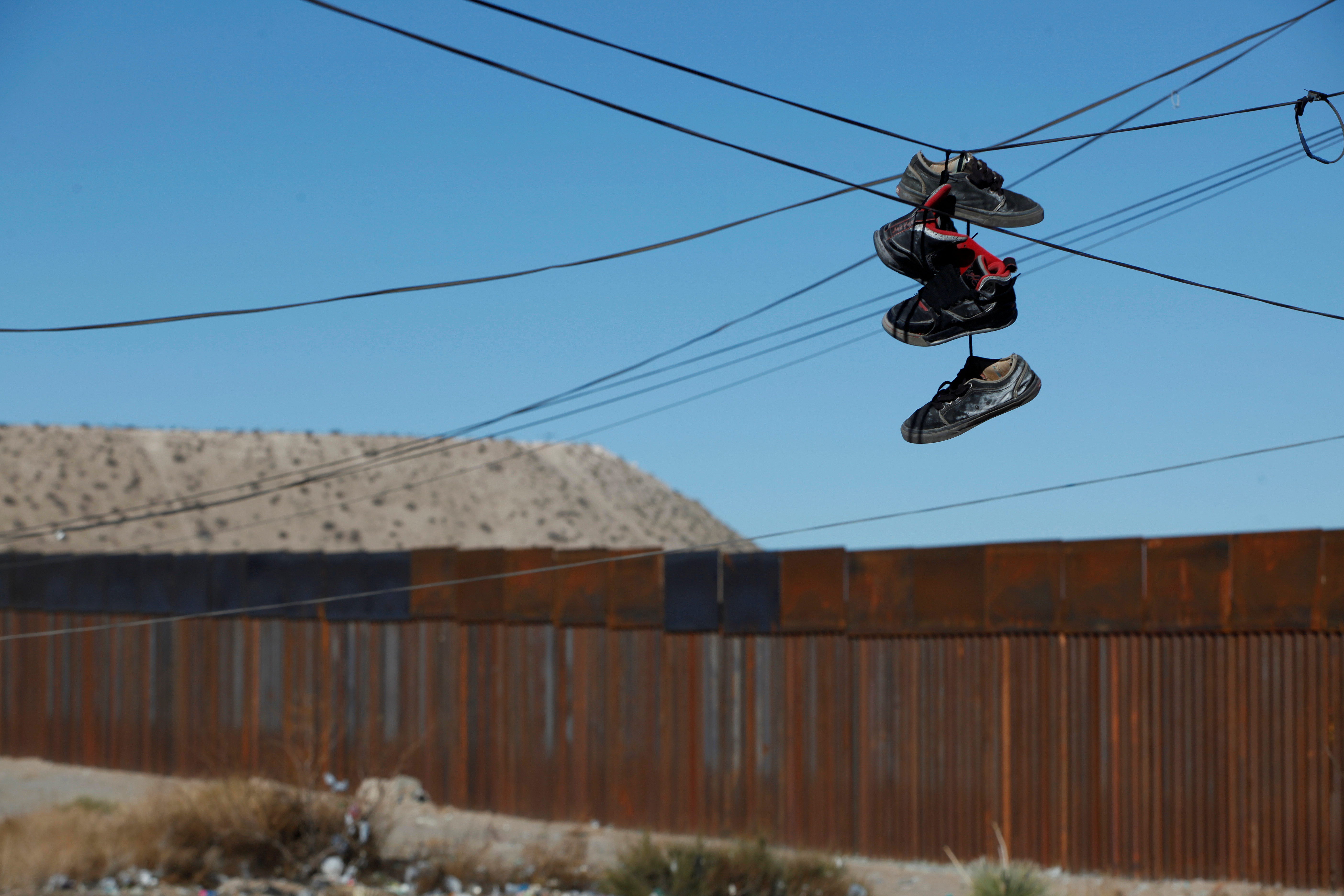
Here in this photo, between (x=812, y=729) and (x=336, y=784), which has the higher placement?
(x=812, y=729)

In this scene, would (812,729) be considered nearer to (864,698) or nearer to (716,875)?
(864,698)

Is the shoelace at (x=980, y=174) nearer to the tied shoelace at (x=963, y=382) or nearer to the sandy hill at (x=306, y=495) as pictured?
the tied shoelace at (x=963, y=382)

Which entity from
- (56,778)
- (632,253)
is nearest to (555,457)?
(56,778)

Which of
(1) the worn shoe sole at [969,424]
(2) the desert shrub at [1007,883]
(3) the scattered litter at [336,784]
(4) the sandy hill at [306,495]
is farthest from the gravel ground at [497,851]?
(4) the sandy hill at [306,495]

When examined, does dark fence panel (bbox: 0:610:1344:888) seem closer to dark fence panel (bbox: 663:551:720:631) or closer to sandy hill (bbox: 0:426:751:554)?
dark fence panel (bbox: 663:551:720:631)

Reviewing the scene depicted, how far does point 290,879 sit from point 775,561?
685 centimetres

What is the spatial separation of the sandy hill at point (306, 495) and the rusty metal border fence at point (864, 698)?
121ft

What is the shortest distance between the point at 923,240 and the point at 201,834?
11.0 metres

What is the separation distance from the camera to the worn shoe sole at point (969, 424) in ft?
22.3

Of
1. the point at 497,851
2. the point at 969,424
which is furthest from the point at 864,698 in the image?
the point at 969,424

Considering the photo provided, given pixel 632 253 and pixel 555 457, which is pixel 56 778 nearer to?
pixel 632 253

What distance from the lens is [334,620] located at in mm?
19750

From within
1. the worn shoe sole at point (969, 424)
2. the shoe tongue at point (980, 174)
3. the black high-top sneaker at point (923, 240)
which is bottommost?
the worn shoe sole at point (969, 424)

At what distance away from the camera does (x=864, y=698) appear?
15195 mm
